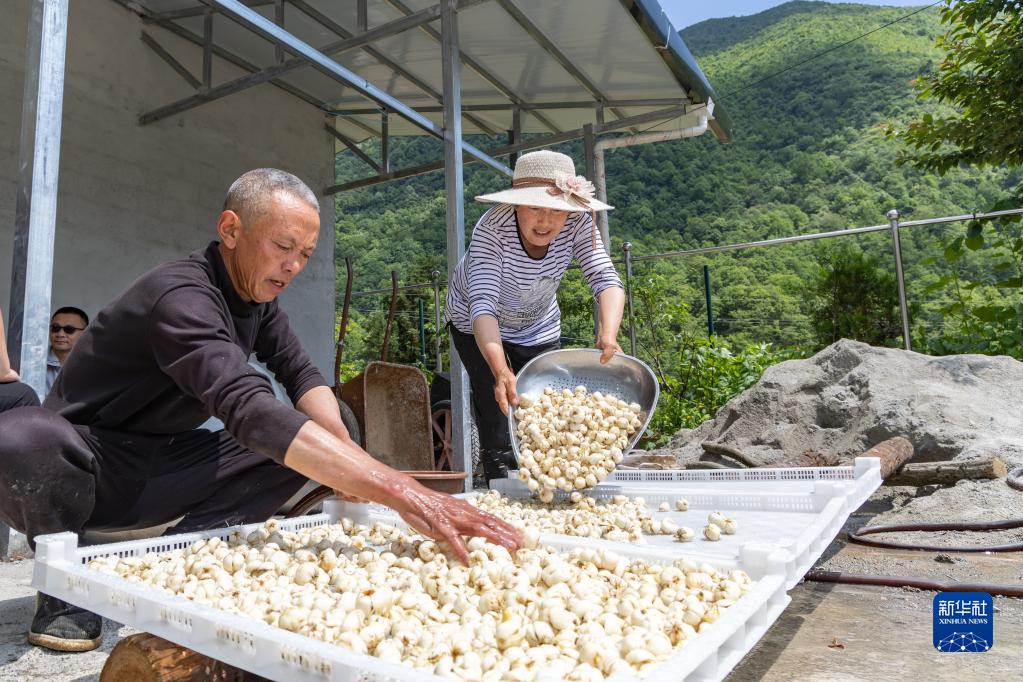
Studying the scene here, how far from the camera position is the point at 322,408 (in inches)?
81.0

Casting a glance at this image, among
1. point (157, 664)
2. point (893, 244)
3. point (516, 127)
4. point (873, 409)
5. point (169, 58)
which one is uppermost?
point (169, 58)

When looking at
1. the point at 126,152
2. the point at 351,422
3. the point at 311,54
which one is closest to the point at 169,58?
the point at 126,152

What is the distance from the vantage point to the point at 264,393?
4.88ft

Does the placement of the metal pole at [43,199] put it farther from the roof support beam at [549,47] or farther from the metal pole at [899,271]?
the metal pole at [899,271]

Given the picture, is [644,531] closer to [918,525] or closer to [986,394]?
[918,525]

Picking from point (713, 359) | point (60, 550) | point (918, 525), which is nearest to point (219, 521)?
point (60, 550)

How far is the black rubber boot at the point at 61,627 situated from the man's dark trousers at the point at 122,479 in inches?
6.9

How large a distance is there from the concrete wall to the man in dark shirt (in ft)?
12.4

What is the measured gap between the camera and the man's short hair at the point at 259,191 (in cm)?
173

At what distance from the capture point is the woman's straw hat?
257 centimetres

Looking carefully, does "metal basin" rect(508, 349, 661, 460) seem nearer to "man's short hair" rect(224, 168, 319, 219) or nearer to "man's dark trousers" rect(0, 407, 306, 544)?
"man's dark trousers" rect(0, 407, 306, 544)

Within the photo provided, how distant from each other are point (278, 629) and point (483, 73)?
5.71 m

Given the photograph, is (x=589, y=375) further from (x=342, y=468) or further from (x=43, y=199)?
(x=43, y=199)

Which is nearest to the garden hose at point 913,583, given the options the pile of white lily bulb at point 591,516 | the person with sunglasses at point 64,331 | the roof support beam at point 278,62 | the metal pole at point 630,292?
the pile of white lily bulb at point 591,516
